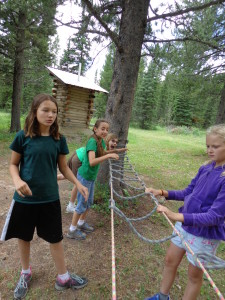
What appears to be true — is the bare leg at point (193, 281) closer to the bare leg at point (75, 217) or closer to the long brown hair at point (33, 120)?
the bare leg at point (75, 217)

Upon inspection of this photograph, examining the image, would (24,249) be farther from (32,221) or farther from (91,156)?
(91,156)

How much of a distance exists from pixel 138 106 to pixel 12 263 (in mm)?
27082

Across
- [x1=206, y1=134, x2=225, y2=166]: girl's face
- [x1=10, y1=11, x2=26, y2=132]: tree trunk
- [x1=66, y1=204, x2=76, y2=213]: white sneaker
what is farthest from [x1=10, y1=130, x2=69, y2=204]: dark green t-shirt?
[x1=10, y1=11, x2=26, y2=132]: tree trunk

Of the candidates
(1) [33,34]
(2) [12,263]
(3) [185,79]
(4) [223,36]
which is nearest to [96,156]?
(2) [12,263]

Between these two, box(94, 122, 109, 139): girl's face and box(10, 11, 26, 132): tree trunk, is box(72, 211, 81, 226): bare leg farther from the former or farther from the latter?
box(10, 11, 26, 132): tree trunk

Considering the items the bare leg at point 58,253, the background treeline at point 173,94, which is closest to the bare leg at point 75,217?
the bare leg at point 58,253

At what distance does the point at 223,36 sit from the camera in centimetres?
764

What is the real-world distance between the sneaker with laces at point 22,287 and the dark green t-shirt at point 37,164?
2.98 ft

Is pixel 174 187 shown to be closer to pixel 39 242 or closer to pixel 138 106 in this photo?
pixel 39 242

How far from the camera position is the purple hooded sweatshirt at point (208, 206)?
4.41ft

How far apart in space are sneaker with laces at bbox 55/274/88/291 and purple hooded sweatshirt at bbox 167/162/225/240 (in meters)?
1.26

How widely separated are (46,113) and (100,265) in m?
1.87

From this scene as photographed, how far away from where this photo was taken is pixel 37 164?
167cm

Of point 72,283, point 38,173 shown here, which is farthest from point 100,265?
point 38,173
